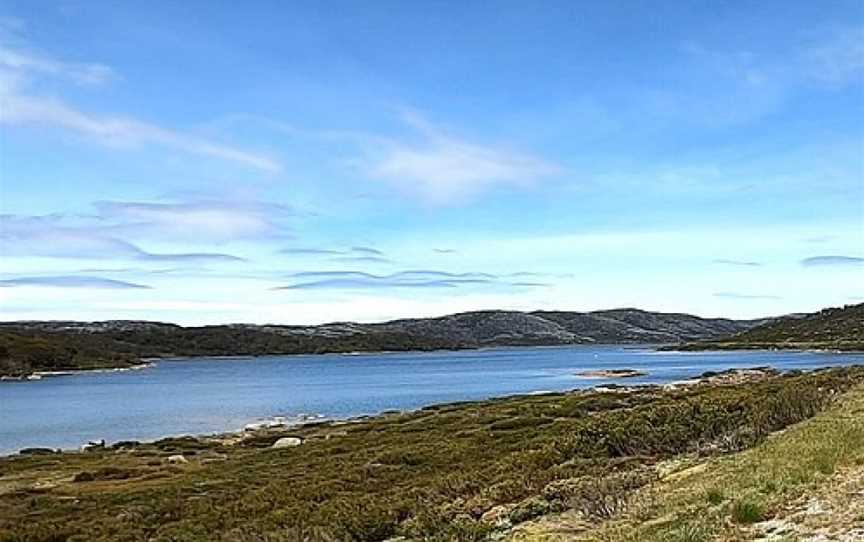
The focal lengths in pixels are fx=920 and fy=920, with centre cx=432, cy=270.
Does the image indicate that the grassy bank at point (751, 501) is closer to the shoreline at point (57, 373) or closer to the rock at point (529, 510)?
the rock at point (529, 510)

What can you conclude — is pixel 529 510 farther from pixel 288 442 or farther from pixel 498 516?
pixel 288 442

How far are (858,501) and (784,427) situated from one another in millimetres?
13982

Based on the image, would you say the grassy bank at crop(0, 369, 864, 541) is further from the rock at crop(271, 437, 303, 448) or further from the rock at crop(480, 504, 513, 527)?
the rock at crop(271, 437, 303, 448)

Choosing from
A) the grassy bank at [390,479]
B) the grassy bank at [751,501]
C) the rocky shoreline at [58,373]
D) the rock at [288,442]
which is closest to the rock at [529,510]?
the grassy bank at [390,479]

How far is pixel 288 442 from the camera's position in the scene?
175ft

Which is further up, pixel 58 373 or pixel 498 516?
pixel 58 373

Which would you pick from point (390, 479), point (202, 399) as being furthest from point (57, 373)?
point (390, 479)

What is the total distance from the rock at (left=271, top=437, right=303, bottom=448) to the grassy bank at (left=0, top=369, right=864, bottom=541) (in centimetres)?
128

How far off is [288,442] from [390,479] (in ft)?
83.7

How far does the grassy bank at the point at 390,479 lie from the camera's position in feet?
59.4

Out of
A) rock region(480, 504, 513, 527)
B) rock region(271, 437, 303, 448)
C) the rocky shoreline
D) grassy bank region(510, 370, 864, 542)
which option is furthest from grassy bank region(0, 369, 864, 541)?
the rocky shoreline

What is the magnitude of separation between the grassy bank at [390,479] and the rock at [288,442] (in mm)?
1283

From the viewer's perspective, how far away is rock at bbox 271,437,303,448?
51.3m

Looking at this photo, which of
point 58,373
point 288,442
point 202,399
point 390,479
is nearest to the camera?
point 390,479
